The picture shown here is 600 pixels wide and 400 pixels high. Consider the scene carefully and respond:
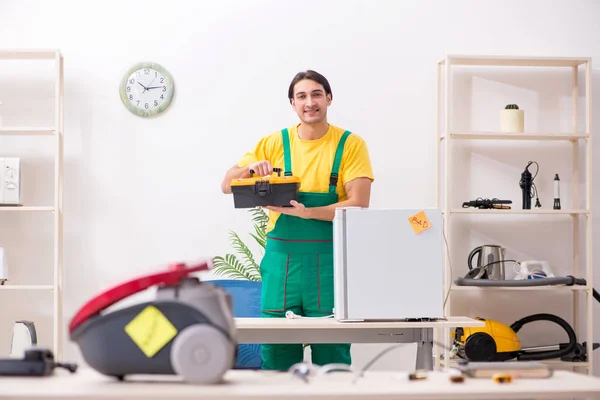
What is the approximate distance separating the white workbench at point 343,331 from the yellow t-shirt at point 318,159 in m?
0.60

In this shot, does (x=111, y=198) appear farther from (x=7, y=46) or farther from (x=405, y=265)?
(x=405, y=265)

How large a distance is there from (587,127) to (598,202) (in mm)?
551

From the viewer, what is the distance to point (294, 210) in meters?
2.90

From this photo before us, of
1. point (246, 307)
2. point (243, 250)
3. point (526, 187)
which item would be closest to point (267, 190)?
point (246, 307)

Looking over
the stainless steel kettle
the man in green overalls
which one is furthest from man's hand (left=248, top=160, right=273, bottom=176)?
the stainless steel kettle

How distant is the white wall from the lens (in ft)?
14.7

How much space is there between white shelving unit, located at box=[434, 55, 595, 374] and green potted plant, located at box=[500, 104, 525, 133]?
49 millimetres

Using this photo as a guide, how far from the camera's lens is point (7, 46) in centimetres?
451

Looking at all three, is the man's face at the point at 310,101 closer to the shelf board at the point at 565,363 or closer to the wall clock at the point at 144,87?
the wall clock at the point at 144,87

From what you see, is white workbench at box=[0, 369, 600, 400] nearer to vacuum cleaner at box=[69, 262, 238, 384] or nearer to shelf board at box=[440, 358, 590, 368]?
vacuum cleaner at box=[69, 262, 238, 384]

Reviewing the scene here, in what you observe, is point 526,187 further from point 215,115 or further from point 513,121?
point 215,115

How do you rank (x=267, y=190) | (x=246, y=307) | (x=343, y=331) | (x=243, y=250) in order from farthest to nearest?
(x=243, y=250), (x=246, y=307), (x=267, y=190), (x=343, y=331)

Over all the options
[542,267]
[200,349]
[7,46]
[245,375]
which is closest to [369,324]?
[245,375]

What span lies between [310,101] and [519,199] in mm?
2021
